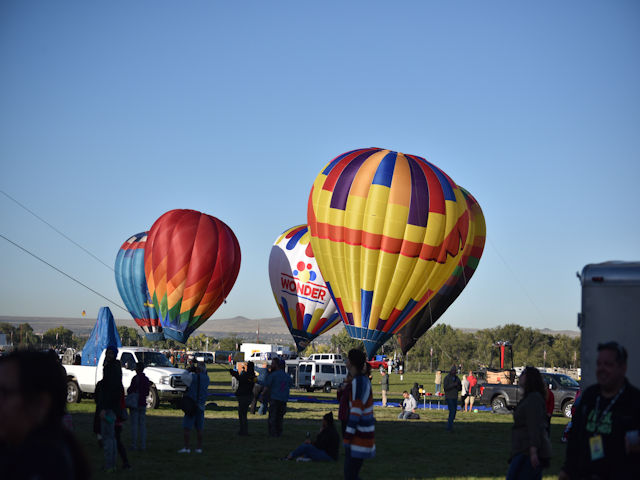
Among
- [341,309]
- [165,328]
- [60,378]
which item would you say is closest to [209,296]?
[165,328]

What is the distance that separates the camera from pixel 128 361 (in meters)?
28.3

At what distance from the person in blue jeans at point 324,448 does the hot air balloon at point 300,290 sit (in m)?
34.5

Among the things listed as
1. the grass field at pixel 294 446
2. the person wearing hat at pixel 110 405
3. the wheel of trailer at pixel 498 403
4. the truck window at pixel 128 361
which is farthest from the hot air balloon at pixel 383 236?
the person wearing hat at pixel 110 405

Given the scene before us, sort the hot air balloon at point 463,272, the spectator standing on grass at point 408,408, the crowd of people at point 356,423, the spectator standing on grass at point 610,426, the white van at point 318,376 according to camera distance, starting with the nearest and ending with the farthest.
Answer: the crowd of people at point 356,423 < the spectator standing on grass at point 610,426 < the spectator standing on grass at point 408,408 < the hot air balloon at point 463,272 < the white van at point 318,376

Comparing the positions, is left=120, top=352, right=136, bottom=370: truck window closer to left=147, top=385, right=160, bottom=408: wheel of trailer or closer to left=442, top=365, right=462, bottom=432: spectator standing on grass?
left=147, top=385, right=160, bottom=408: wheel of trailer

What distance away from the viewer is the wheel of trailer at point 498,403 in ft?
107

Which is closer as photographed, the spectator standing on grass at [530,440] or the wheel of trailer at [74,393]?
the spectator standing on grass at [530,440]

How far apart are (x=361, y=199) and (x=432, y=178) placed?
368 centimetres

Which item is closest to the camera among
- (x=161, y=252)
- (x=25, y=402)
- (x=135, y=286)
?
(x=25, y=402)

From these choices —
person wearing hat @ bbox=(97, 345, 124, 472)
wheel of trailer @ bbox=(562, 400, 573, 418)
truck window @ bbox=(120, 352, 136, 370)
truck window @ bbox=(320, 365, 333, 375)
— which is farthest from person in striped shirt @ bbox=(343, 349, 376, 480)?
truck window @ bbox=(320, 365, 333, 375)

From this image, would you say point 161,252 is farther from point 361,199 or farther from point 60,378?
point 60,378

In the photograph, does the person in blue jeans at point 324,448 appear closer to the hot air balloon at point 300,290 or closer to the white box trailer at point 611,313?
the white box trailer at point 611,313

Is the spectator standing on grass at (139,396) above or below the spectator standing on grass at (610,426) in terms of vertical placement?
below

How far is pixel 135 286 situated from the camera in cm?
6375
